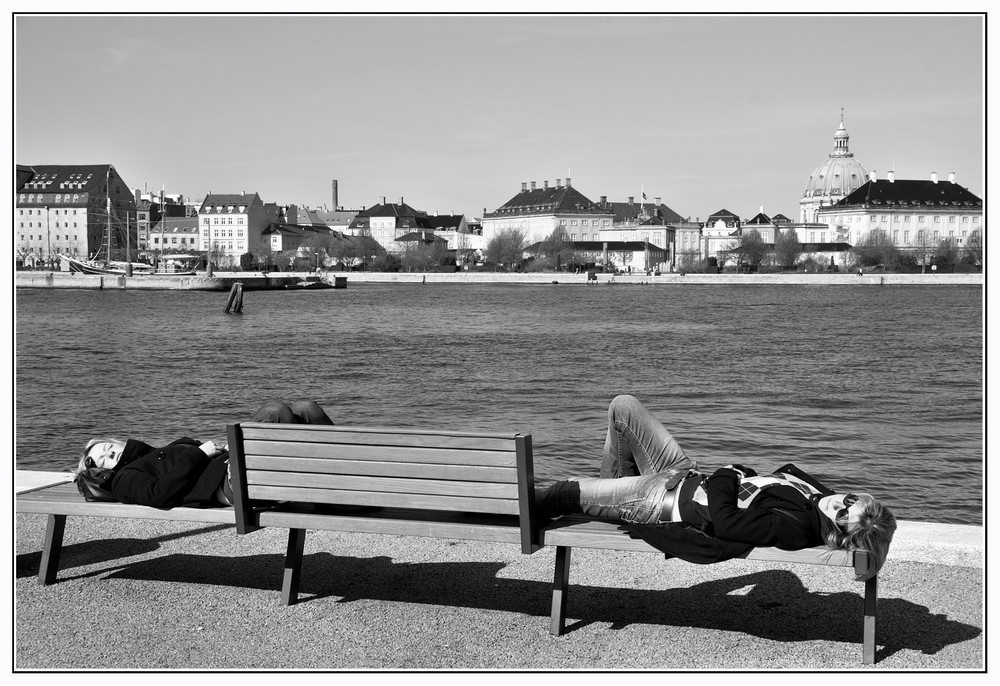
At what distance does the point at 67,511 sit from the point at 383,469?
1.27m

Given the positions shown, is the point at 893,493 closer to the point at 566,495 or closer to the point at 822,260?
the point at 566,495

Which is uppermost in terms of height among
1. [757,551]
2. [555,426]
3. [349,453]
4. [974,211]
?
[974,211]

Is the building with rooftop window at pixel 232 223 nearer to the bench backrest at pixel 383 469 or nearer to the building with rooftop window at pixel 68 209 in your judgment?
the building with rooftop window at pixel 68 209

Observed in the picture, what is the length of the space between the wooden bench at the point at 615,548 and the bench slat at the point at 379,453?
0.31 metres

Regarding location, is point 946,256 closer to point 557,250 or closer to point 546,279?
point 557,250

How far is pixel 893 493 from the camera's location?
35.4 ft

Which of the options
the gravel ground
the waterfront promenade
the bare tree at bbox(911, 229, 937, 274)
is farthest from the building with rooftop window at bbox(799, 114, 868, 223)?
the gravel ground

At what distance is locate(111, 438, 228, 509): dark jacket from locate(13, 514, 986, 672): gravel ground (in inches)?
15.3

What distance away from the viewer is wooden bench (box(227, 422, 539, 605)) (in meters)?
3.75

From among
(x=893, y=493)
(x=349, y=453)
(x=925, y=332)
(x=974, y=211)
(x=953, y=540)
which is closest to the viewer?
(x=349, y=453)

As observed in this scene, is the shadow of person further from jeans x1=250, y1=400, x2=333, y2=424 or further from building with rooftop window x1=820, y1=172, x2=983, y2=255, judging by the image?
building with rooftop window x1=820, y1=172, x2=983, y2=255

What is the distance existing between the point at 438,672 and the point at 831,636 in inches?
52.6

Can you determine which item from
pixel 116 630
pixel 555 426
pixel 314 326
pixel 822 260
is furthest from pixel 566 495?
pixel 822 260

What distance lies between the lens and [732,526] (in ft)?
11.8
